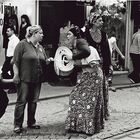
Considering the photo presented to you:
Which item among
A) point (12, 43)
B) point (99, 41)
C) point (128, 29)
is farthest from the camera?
point (128, 29)

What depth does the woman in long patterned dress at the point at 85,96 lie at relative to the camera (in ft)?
25.9

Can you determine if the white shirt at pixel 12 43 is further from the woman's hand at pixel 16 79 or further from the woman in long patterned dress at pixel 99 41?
the woman's hand at pixel 16 79

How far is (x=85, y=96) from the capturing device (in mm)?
7918

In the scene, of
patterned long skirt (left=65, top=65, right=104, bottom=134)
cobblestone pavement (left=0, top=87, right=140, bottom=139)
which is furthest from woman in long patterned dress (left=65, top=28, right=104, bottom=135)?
cobblestone pavement (left=0, top=87, right=140, bottom=139)

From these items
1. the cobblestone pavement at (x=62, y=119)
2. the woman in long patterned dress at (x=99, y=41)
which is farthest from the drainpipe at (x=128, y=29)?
the woman in long patterned dress at (x=99, y=41)

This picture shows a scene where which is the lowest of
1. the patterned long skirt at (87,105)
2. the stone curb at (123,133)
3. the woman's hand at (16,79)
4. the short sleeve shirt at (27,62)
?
the stone curb at (123,133)

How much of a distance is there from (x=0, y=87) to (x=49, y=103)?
3843 mm

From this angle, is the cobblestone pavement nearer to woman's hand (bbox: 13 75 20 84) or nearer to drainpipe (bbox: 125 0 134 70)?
woman's hand (bbox: 13 75 20 84)

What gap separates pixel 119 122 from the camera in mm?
9039

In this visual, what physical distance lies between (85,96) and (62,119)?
1.50 meters

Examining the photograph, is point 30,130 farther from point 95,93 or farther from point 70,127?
point 95,93

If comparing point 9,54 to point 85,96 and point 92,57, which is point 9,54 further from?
point 85,96

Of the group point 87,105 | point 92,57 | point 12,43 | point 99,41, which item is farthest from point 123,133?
point 12,43

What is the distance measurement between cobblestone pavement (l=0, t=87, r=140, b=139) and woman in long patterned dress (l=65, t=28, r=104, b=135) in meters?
0.17
